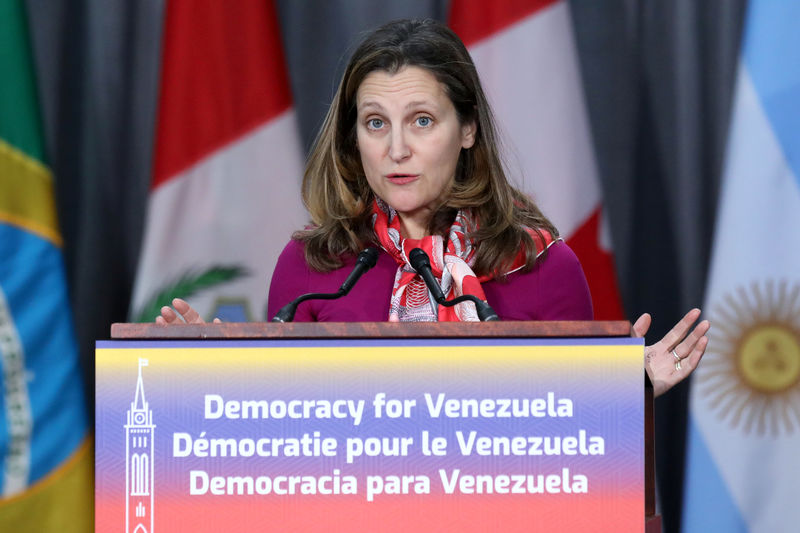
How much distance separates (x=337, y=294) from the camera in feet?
4.40

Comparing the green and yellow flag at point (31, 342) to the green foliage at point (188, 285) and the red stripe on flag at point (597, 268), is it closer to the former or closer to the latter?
the green foliage at point (188, 285)

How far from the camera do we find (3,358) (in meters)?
2.63

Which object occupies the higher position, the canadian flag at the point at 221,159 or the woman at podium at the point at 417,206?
the canadian flag at the point at 221,159

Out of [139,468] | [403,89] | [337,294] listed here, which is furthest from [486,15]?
[139,468]

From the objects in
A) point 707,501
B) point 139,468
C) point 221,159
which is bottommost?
point 139,468

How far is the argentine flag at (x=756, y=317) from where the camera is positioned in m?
2.65

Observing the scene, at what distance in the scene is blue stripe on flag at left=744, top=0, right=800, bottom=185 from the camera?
2697mm

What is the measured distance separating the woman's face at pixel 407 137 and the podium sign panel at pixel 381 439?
27.9 inches

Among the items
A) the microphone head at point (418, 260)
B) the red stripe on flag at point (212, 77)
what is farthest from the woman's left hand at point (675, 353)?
the red stripe on flag at point (212, 77)

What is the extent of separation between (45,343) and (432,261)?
1.43m

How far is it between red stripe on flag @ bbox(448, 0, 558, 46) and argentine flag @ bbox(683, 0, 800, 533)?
24.0 inches

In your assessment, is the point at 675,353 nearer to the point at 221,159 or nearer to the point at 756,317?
the point at 756,317

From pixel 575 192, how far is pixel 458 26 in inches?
22.7

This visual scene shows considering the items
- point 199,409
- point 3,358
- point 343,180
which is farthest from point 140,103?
point 199,409
